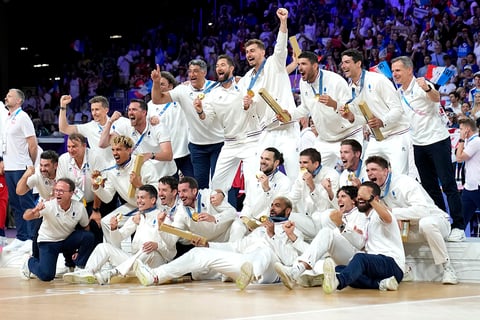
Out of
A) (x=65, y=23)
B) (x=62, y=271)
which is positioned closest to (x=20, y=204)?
(x=62, y=271)

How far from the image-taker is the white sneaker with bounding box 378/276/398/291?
9531mm

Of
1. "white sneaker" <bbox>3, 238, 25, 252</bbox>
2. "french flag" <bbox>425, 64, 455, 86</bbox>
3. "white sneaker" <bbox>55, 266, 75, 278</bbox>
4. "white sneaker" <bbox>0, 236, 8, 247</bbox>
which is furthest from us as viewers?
"white sneaker" <bbox>0, 236, 8, 247</bbox>

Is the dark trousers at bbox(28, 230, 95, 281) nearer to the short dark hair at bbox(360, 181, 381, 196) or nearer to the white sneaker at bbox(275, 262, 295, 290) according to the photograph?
the white sneaker at bbox(275, 262, 295, 290)

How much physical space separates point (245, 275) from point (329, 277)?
919 millimetres

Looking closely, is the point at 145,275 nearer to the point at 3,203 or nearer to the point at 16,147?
the point at 16,147

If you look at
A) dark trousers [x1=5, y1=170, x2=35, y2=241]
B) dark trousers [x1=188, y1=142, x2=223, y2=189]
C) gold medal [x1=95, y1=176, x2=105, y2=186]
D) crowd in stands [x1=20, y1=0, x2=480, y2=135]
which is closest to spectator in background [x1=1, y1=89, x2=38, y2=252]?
dark trousers [x1=5, y1=170, x2=35, y2=241]

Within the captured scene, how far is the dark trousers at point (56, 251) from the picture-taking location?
36.4ft

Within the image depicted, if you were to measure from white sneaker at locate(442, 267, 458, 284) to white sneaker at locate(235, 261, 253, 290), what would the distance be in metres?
2.25

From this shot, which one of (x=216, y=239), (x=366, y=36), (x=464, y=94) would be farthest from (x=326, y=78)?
(x=366, y=36)

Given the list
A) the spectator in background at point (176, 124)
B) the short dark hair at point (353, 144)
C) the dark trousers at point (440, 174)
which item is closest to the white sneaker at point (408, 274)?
the dark trousers at point (440, 174)

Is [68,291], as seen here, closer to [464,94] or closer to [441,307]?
[441,307]

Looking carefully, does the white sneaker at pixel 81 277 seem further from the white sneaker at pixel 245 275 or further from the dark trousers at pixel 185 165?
the dark trousers at pixel 185 165

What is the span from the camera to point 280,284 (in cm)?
1031

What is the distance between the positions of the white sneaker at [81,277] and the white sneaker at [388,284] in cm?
322
